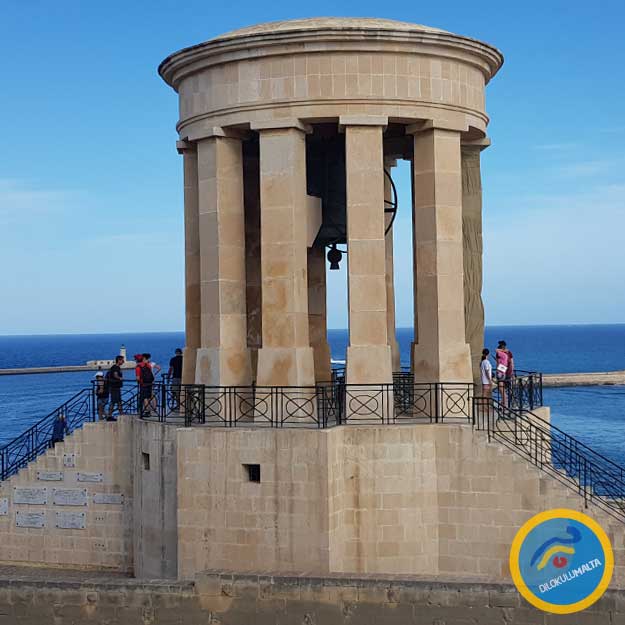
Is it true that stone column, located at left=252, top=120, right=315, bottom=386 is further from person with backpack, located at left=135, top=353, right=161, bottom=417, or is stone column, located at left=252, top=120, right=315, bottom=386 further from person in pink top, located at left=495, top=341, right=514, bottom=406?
person in pink top, located at left=495, top=341, right=514, bottom=406

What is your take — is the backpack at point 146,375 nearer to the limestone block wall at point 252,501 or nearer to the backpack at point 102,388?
the backpack at point 102,388

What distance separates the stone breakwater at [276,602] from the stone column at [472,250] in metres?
9.21

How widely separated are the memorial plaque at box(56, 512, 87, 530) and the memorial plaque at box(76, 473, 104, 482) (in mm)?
779

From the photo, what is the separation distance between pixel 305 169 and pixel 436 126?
2837mm

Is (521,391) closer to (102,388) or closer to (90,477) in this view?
(102,388)

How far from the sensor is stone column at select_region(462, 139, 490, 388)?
25.0 meters

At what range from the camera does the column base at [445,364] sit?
22094 mm

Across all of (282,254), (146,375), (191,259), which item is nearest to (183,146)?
(191,259)

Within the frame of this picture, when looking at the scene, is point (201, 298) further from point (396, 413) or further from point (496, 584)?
point (496, 584)

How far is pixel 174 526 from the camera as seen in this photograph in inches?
838

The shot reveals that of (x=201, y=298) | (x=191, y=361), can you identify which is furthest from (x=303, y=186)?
(x=191, y=361)

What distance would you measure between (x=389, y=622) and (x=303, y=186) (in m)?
9.14

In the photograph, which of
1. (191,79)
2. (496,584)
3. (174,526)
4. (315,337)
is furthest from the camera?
(315,337)

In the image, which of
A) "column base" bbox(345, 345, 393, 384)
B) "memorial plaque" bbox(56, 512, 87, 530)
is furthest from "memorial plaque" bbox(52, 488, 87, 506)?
"column base" bbox(345, 345, 393, 384)
